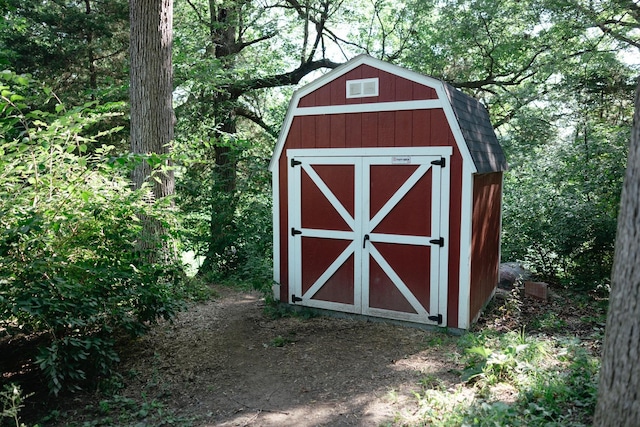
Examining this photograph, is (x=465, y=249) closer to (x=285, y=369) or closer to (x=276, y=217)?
(x=285, y=369)

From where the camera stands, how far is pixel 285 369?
195 inches

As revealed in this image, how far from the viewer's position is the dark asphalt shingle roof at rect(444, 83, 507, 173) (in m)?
5.70

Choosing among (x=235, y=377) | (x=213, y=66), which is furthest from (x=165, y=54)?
(x=235, y=377)

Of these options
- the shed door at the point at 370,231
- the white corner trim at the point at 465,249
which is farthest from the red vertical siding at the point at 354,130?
the white corner trim at the point at 465,249

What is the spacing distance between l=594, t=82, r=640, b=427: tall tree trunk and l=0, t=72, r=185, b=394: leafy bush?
12.3 ft

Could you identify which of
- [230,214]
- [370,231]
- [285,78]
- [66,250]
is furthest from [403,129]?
[285,78]

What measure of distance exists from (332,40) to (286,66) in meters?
1.43

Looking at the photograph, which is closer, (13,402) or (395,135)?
(13,402)

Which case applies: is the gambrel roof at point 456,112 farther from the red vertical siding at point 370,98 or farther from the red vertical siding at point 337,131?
the red vertical siding at point 337,131

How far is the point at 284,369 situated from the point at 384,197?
2.43 meters

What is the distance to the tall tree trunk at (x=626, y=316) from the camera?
2215 mm

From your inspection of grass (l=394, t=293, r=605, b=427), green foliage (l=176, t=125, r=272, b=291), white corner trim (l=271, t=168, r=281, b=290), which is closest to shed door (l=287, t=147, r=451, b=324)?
white corner trim (l=271, t=168, r=281, b=290)

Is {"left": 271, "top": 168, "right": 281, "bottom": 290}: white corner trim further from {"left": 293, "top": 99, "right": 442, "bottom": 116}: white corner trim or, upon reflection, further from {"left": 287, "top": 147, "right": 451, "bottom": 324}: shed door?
{"left": 293, "top": 99, "right": 442, "bottom": 116}: white corner trim

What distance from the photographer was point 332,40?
13.0 metres
